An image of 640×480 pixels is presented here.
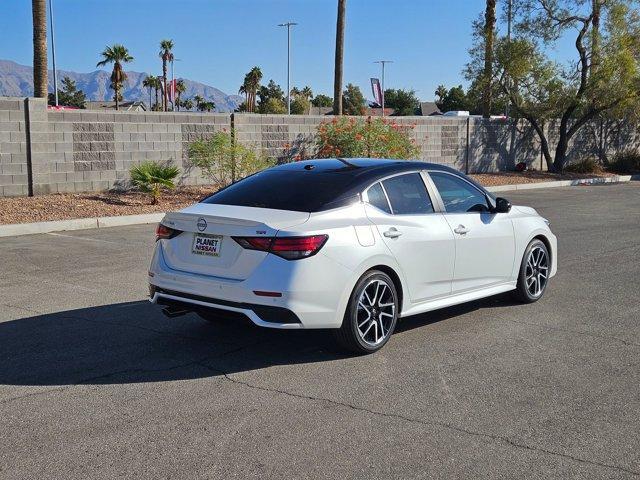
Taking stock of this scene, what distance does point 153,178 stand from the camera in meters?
17.4

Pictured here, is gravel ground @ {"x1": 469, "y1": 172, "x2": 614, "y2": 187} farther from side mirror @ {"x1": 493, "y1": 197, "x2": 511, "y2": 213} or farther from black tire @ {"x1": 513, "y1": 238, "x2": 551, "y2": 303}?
side mirror @ {"x1": 493, "y1": 197, "x2": 511, "y2": 213}

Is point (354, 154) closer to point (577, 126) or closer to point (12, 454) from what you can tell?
point (577, 126)

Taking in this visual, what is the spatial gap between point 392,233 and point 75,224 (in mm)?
9585

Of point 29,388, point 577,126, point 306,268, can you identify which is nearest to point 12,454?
point 29,388

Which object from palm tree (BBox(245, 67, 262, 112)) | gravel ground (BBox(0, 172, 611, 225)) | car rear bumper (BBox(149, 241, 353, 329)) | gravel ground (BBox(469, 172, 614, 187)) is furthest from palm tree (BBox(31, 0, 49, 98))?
palm tree (BBox(245, 67, 262, 112))

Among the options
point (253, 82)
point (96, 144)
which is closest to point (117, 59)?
point (253, 82)

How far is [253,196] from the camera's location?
6520 millimetres

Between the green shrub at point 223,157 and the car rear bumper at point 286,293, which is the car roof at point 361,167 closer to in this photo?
the car rear bumper at point 286,293

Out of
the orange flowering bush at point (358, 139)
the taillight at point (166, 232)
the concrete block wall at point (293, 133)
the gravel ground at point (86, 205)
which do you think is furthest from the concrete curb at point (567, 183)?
the taillight at point (166, 232)

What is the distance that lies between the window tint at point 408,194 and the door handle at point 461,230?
12.6 inches

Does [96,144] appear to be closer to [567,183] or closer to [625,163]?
[567,183]

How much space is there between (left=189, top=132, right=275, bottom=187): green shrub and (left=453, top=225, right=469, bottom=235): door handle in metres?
12.4

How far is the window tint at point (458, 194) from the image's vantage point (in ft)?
23.7

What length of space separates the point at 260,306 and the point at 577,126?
28.4m
